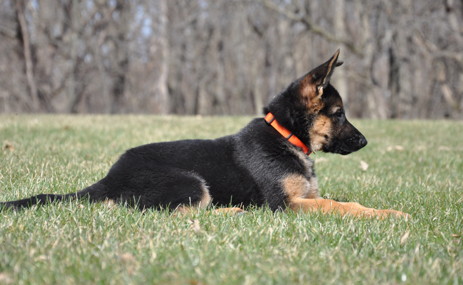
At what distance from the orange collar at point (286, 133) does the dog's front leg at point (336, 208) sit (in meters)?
0.65

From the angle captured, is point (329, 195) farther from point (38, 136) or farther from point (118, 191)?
point (38, 136)

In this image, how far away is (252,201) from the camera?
4809 millimetres

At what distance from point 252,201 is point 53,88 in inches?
986

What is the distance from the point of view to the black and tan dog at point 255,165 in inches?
177

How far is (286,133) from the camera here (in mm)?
5027

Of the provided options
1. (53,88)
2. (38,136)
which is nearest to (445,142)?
(38,136)

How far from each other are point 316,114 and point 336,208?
1056mm

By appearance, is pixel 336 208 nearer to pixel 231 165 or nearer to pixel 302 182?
pixel 302 182

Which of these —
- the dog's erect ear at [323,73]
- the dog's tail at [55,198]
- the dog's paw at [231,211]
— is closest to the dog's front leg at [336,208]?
the dog's paw at [231,211]

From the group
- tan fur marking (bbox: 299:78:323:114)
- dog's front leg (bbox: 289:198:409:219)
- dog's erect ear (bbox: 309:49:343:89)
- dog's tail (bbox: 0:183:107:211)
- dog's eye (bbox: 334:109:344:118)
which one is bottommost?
dog's front leg (bbox: 289:198:409:219)

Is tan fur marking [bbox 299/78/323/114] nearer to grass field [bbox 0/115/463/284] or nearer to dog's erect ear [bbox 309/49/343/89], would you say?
dog's erect ear [bbox 309/49/343/89]

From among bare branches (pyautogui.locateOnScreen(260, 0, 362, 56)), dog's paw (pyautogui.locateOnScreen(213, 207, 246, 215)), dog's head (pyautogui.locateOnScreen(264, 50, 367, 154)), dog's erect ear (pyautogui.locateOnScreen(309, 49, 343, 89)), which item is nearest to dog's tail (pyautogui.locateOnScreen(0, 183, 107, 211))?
dog's paw (pyautogui.locateOnScreen(213, 207, 246, 215))

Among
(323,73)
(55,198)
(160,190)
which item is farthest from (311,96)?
(55,198)

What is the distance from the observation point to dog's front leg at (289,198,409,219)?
14.5 feet
